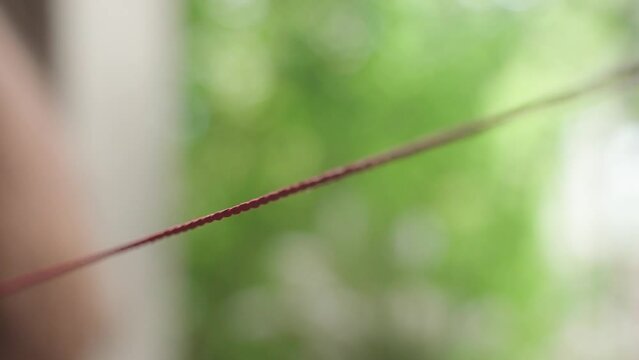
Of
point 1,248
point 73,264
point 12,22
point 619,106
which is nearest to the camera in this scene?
point 73,264

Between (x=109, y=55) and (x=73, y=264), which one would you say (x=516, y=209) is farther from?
(x=73, y=264)

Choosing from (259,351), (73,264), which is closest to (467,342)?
(259,351)

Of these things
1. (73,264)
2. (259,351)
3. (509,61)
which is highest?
(73,264)

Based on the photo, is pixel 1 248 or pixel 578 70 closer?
pixel 1 248
